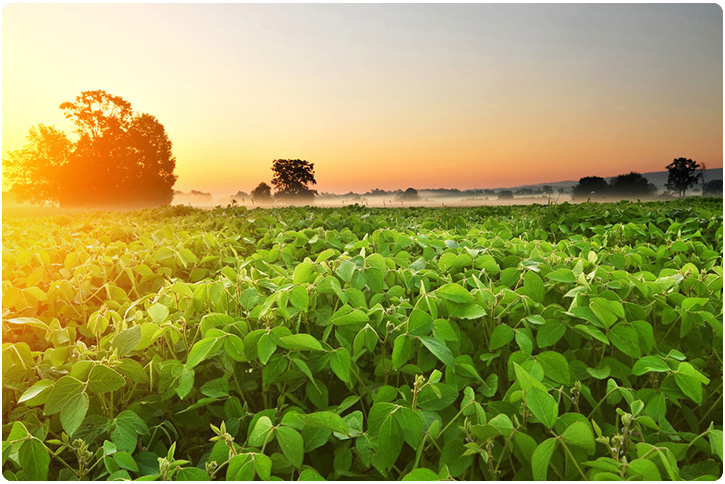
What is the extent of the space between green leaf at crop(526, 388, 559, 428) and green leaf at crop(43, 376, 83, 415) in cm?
137

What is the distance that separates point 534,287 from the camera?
187cm

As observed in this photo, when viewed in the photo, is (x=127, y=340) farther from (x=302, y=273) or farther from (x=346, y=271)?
(x=346, y=271)

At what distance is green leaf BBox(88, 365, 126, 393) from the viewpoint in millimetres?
1420

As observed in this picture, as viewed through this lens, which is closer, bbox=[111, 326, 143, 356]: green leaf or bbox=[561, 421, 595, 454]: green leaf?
bbox=[561, 421, 595, 454]: green leaf

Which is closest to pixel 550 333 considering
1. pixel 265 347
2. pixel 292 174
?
pixel 265 347

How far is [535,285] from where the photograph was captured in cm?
187

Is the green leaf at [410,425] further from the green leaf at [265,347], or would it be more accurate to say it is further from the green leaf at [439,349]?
the green leaf at [265,347]

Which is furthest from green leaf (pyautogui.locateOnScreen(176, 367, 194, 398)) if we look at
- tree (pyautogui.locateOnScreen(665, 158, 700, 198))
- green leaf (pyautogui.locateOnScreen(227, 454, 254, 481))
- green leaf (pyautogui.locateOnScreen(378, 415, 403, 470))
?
tree (pyautogui.locateOnScreen(665, 158, 700, 198))

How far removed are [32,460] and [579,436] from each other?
157 cm

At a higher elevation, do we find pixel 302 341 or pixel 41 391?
pixel 302 341

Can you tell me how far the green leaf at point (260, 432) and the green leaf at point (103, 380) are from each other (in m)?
0.50

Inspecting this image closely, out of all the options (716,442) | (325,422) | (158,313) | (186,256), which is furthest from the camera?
(186,256)

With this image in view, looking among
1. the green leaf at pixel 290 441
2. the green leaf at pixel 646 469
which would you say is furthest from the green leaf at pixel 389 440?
the green leaf at pixel 646 469

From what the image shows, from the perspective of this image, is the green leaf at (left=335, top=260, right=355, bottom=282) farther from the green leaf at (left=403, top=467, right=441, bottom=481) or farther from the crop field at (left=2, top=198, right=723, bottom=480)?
the green leaf at (left=403, top=467, right=441, bottom=481)
